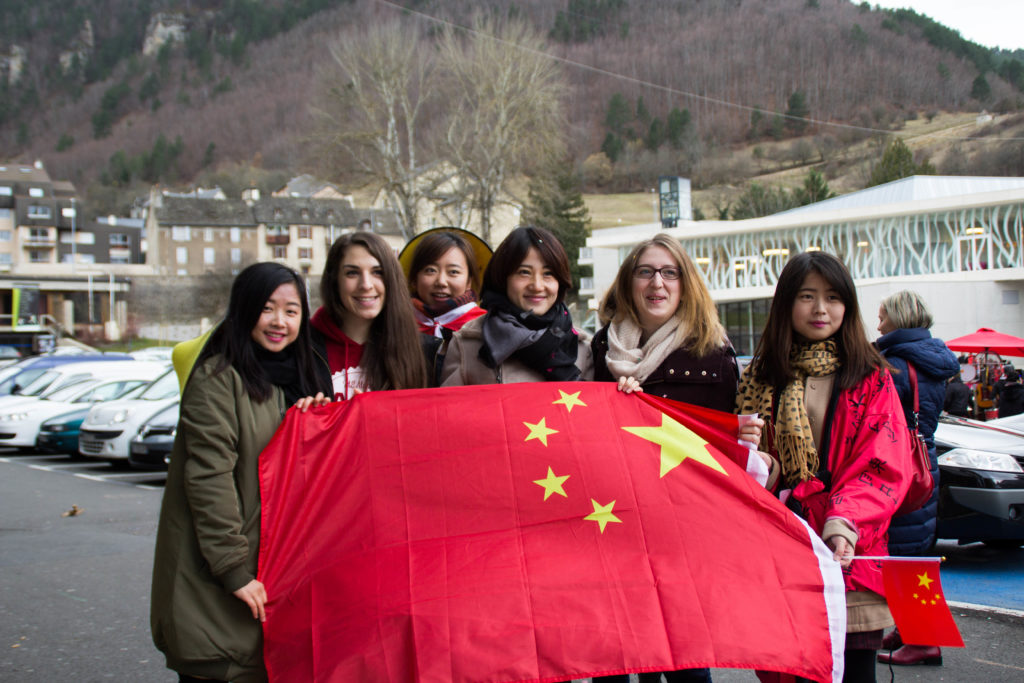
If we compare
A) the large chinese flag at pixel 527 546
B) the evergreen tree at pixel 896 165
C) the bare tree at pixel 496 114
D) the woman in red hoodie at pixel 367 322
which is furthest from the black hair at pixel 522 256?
the evergreen tree at pixel 896 165

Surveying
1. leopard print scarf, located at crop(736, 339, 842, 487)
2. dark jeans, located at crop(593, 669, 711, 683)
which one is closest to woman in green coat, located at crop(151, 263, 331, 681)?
dark jeans, located at crop(593, 669, 711, 683)

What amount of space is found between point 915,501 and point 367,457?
222cm

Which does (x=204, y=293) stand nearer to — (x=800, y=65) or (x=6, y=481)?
(x=6, y=481)

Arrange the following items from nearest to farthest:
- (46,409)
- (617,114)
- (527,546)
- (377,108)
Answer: (527,546), (46,409), (377,108), (617,114)

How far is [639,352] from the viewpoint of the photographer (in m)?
3.79

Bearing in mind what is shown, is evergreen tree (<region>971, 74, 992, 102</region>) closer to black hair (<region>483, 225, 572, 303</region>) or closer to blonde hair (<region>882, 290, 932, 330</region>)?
blonde hair (<region>882, 290, 932, 330</region>)

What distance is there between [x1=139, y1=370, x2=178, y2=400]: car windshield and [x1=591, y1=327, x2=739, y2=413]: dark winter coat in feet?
42.5

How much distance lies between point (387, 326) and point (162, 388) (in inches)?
511

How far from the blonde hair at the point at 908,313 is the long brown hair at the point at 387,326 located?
351 centimetres

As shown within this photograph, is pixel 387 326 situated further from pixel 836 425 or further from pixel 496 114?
pixel 496 114

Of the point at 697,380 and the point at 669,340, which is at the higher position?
the point at 669,340

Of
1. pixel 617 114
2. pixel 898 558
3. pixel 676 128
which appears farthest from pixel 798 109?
pixel 898 558

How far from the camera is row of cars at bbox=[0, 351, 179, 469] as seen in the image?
13.6 m

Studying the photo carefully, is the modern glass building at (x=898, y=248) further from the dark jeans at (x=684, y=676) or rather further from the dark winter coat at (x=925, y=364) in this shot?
the dark jeans at (x=684, y=676)
